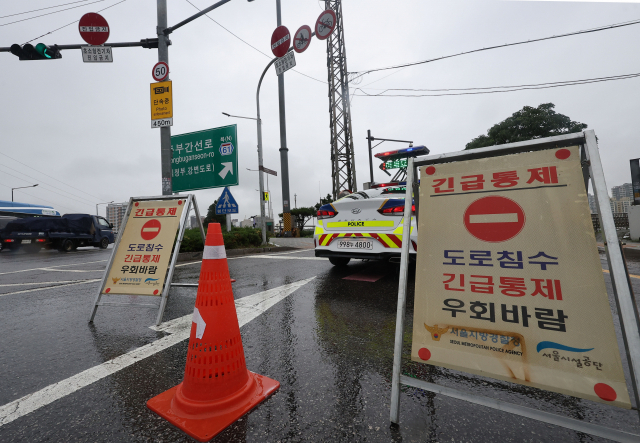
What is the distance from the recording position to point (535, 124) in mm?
26922

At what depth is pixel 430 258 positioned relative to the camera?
5.36 feet

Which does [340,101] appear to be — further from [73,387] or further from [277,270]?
[73,387]

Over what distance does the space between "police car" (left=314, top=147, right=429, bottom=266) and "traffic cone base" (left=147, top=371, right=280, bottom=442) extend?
9.07 ft

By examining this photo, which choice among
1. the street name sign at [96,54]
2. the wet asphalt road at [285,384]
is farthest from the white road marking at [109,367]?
the street name sign at [96,54]

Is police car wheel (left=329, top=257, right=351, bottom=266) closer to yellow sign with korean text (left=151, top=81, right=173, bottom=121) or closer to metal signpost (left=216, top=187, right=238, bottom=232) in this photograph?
yellow sign with korean text (left=151, top=81, right=173, bottom=121)

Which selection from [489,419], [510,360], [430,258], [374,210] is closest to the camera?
[510,360]

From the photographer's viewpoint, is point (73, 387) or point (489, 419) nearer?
point (489, 419)

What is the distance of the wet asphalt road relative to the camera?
144 centimetres

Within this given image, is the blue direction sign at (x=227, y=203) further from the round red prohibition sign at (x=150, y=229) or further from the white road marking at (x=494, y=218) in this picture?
the white road marking at (x=494, y=218)

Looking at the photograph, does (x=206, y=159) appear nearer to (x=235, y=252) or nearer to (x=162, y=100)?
(x=235, y=252)

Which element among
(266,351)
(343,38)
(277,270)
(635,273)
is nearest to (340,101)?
(343,38)

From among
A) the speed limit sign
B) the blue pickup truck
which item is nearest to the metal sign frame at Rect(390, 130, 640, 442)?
the speed limit sign

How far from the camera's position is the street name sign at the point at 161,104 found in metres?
6.89

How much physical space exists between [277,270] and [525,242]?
5.19m
